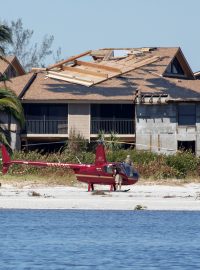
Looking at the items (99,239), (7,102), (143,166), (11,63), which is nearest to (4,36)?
(7,102)

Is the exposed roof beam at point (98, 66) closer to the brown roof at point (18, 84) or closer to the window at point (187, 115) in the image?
the brown roof at point (18, 84)

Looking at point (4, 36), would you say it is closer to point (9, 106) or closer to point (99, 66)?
point (9, 106)

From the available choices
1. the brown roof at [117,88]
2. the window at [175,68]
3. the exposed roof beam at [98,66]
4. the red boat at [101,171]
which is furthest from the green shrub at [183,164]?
the window at [175,68]

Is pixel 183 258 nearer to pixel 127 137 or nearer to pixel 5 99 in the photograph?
pixel 5 99

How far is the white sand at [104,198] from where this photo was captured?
47750 millimetres

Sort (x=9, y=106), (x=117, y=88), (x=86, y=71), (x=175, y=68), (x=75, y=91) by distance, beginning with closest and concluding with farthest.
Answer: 1. (x=9, y=106)
2. (x=75, y=91)
3. (x=117, y=88)
4. (x=86, y=71)
5. (x=175, y=68)

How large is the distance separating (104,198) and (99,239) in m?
11.0

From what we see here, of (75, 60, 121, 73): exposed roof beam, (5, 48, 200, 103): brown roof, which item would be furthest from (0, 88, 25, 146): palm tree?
(75, 60, 121, 73): exposed roof beam

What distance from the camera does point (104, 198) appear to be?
49.9 m

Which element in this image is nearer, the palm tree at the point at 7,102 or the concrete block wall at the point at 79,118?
the palm tree at the point at 7,102

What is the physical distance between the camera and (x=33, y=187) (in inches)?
2147

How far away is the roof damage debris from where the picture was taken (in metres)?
73.7

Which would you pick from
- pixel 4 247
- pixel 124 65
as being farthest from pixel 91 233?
pixel 124 65

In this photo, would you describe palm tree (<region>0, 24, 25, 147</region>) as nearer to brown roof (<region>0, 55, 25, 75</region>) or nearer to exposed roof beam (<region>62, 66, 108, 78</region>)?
exposed roof beam (<region>62, 66, 108, 78</region>)
